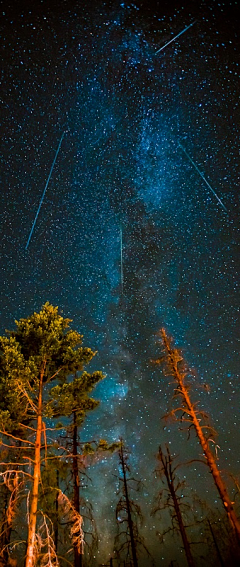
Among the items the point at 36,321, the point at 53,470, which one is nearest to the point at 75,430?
the point at 53,470

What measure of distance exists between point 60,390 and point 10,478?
297cm

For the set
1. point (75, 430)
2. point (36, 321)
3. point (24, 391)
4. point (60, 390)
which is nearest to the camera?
point (24, 391)

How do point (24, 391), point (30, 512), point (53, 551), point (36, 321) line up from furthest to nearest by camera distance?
point (36, 321), point (24, 391), point (30, 512), point (53, 551)

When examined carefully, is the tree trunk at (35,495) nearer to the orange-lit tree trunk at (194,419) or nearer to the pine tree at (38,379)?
the pine tree at (38,379)

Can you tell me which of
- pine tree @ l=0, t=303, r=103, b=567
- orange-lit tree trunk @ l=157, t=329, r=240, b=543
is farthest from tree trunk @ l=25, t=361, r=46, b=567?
orange-lit tree trunk @ l=157, t=329, r=240, b=543

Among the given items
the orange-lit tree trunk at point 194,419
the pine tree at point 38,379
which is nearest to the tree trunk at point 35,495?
the pine tree at point 38,379

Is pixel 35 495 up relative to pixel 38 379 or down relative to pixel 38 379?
down

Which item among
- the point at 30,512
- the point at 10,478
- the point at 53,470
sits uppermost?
the point at 53,470

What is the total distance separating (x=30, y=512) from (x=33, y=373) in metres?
4.06

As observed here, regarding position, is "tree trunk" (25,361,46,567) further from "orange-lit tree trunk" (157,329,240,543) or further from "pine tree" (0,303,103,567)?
"orange-lit tree trunk" (157,329,240,543)

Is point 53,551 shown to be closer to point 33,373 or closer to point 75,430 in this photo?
point 33,373

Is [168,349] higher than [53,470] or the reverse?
higher

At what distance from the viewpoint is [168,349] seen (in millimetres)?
13453

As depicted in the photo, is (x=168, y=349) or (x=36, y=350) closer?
(x=36, y=350)
